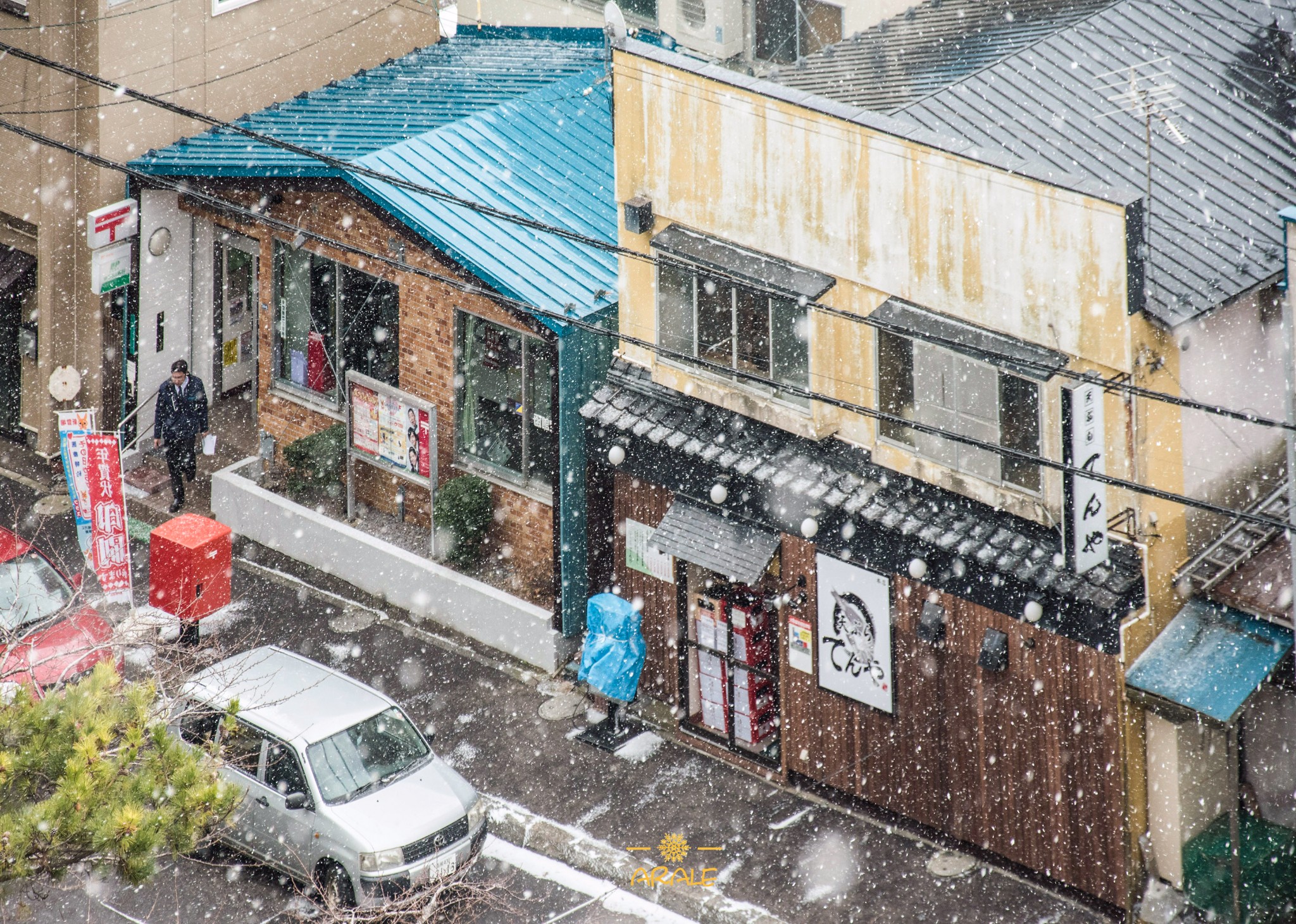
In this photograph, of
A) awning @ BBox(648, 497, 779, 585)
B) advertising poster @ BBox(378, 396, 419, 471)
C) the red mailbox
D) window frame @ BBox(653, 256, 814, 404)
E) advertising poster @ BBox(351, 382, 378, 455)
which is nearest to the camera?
window frame @ BBox(653, 256, 814, 404)

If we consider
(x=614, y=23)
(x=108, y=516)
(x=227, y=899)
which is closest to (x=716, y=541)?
(x=614, y=23)

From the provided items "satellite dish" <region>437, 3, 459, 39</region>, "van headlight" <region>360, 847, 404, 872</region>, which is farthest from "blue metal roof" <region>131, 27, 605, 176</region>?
"van headlight" <region>360, 847, 404, 872</region>

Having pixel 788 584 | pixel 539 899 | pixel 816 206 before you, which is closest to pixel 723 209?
pixel 816 206

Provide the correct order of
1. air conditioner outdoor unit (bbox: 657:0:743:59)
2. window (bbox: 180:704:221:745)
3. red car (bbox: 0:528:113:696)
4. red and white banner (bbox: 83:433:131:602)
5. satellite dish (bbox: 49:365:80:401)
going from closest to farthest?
1. window (bbox: 180:704:221:745)
2. red car (bbox: 0:528:113:696)
3. red and white banner (bbox: 83:433:131:602)
4. satellite dish (bbox: 49:365:80:401)
5. air conditioner outdoor unit (bbox: 657:0:743:59)

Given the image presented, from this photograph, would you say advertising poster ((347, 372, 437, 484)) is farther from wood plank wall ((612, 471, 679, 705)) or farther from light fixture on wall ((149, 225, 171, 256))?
light fixture on wall ((149, 225, 171, 256))

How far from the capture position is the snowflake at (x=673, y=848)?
53.8 ft

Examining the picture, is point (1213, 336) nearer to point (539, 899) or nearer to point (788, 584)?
point (788, 584)

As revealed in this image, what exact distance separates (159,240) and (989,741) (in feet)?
41.5

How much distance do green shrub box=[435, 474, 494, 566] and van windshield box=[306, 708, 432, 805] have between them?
3672 millimetres

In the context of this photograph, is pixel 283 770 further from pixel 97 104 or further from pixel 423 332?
pixel 97 104

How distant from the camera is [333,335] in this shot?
847 inches

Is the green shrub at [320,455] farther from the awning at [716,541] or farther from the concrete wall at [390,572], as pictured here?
the awning at [716,541]

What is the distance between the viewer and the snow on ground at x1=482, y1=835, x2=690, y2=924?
15703 millimetres

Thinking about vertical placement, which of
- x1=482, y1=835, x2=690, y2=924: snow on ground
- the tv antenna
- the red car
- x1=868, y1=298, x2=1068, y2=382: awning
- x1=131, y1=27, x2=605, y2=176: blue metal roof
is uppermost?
the tv antenna
